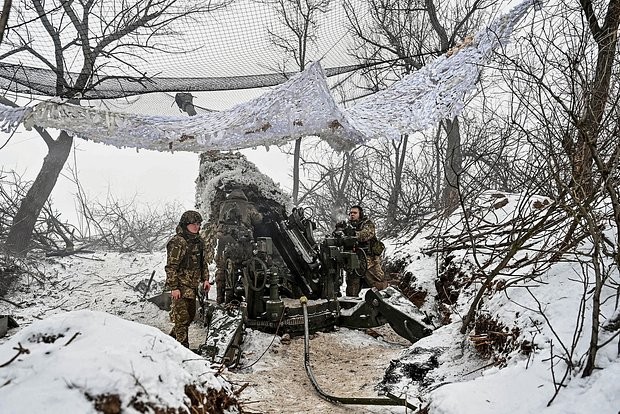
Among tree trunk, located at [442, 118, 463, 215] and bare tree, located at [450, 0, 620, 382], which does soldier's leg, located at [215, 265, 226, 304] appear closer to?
tree trunk, located at [442, 118, 463, 215]

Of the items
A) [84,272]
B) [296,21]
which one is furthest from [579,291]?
[84,272]

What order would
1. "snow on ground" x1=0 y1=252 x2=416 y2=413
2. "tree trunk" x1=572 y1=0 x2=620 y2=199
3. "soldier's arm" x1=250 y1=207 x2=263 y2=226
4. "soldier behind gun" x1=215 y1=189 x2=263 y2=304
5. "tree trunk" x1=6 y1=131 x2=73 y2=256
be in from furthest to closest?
"tree trunk" x1=6 y1=131 x2=73 y2=256 → "soldier's arm" x1=250 y1=207 x2=263 y2=226 → "soldier behind gun" x1=215 y1=189 x2=263 y2=304 → "tree trunk" x1=572 y1=0 x2=620 y2=199 → "snow on ground" x1=0 y1=252 x2=416 y2=413

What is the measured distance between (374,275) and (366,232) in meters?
0.67

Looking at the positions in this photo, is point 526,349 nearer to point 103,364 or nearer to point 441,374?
point 441,374

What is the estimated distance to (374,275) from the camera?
24.9 ft

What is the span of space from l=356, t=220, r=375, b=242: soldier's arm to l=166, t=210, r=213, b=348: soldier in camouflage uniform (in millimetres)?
2579

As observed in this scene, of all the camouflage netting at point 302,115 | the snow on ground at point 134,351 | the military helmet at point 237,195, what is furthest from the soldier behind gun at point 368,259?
the camouflage netting at point 302,115

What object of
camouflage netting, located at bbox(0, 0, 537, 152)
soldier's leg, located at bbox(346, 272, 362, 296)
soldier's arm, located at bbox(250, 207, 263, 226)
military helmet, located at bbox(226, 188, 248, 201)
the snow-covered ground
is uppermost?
camouflage netting, located at bbox(0, 0, 537, 152)

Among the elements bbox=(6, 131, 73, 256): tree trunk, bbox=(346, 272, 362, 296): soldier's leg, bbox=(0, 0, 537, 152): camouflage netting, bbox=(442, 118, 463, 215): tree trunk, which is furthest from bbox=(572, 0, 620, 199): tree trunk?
bbox=(6, 131, 73, 256): tree trunk

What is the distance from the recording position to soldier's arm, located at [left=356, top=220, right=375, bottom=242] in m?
7.54

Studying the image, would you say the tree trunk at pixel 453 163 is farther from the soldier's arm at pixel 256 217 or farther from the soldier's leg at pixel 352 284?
the soldier's arm at pixel 256 217

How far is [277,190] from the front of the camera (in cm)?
753

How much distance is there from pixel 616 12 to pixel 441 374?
9.20 ft

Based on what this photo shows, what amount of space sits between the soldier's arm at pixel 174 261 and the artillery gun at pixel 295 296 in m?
0.59
